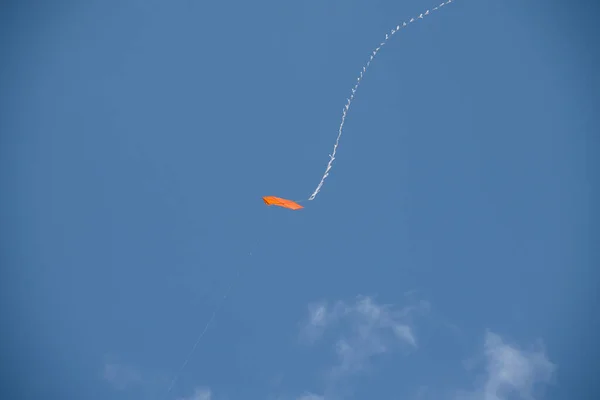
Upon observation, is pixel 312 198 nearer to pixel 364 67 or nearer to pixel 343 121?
pixel 343 121

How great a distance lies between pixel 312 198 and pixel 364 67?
35.5 feet

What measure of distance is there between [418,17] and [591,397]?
30109 mm

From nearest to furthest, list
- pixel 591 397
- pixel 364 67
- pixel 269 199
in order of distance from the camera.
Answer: pixel 269 199
pixel 591 397
pixel 364 67

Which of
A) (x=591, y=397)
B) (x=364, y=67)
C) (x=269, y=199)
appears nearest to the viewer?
(x=269, y=199)

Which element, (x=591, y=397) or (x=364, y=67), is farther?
(x=364, y=67)

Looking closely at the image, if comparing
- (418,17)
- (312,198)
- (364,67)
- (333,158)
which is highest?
(418,17)

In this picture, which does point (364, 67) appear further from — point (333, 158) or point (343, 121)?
point (333, 158)

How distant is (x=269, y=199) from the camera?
112 feet

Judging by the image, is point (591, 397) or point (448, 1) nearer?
point (591, 397)

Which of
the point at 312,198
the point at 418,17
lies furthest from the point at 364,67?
the point at 312,198

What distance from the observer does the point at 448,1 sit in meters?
42.2

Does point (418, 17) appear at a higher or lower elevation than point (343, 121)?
higher

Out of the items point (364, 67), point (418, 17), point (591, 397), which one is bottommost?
point (591, 397)

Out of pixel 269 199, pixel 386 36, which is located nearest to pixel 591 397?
pixel 269 199
